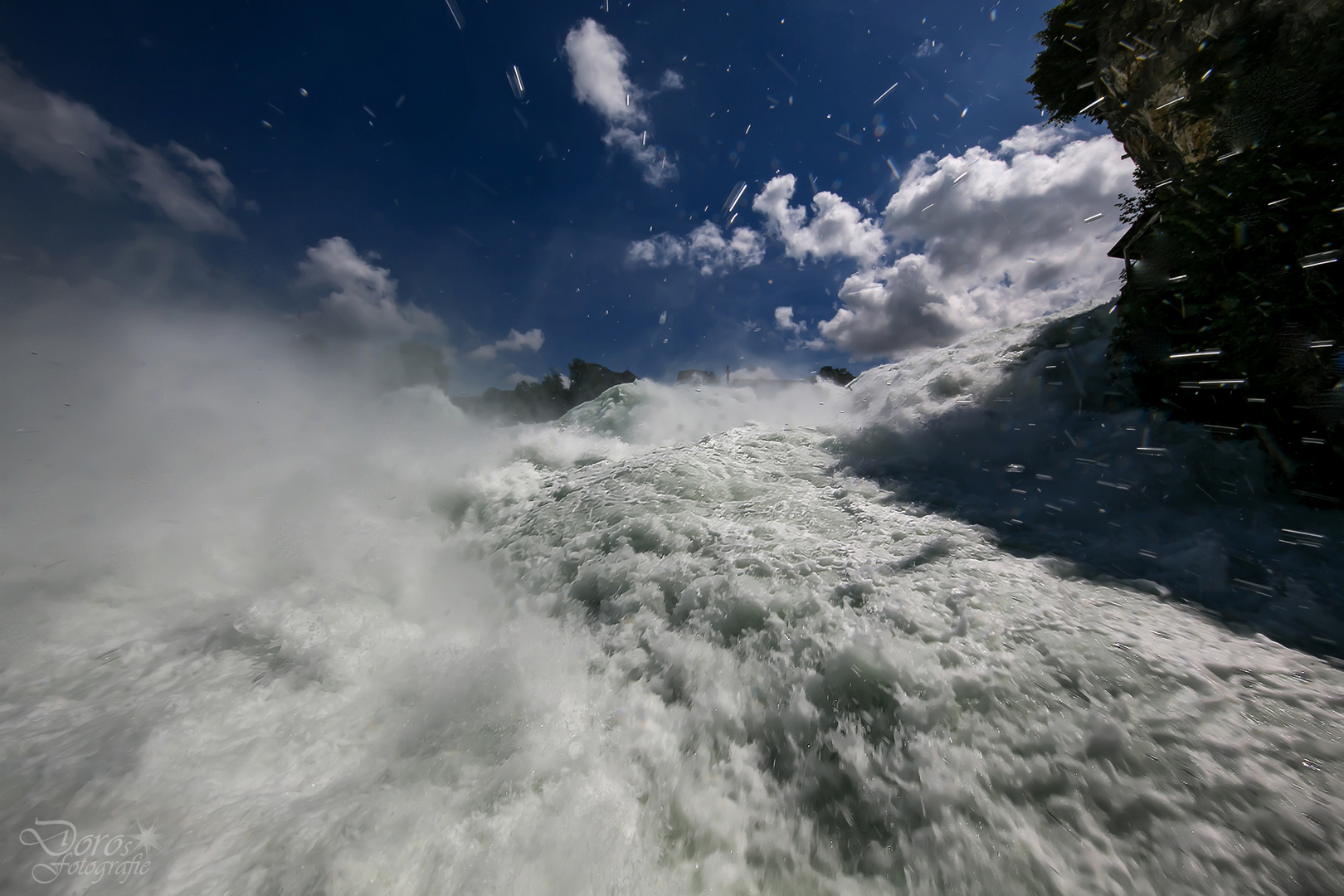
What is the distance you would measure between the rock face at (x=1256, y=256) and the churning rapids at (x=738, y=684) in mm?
389

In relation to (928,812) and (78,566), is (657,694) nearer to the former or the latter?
(928,812)

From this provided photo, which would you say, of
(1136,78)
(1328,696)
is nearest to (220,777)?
(1328,696)

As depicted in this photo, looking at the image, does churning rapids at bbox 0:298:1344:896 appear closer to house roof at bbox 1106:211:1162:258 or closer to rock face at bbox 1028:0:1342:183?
house roof at bbox 1106:211:1162:258

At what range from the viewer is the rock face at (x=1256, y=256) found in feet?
10.5

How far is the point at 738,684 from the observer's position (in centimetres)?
251

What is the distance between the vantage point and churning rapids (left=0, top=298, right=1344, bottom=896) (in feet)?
5.38

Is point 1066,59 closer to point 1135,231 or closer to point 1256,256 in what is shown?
point 1135,231

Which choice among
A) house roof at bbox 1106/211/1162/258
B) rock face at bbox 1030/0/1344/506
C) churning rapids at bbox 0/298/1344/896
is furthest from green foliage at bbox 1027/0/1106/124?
churning rapids at bbox 0/298/1344/896

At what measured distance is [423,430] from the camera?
9.05 metres

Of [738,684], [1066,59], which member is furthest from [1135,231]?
[1066,59]

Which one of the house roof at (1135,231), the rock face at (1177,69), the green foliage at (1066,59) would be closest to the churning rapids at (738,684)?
the house roof at (1135,231)

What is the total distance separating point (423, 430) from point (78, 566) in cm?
516

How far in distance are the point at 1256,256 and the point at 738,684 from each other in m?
5.91

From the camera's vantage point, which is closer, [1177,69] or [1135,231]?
[1135,231]
